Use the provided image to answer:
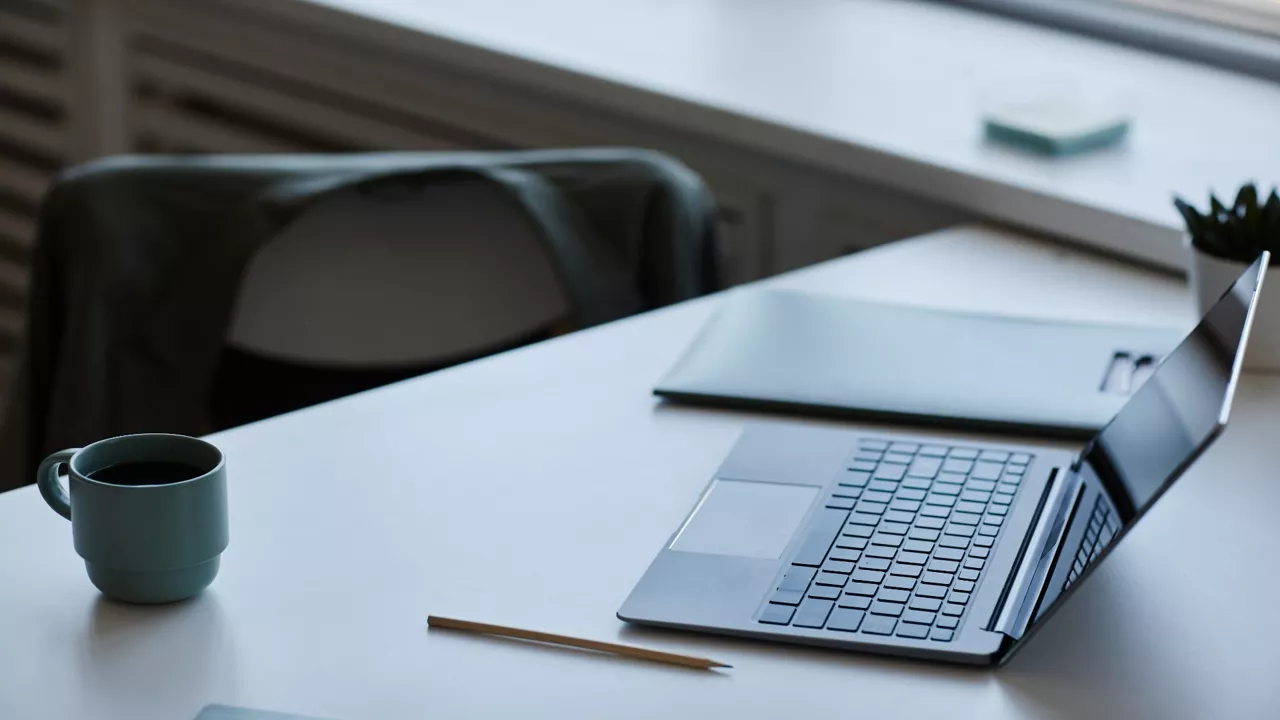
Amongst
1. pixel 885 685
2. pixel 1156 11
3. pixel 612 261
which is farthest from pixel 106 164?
pixel 1156 11

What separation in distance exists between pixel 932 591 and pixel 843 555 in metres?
0.06

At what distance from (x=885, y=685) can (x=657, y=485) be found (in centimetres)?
27

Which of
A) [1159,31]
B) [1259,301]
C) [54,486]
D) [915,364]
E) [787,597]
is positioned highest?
[1159,31]

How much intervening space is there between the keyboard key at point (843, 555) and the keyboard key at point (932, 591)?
1.9 inches

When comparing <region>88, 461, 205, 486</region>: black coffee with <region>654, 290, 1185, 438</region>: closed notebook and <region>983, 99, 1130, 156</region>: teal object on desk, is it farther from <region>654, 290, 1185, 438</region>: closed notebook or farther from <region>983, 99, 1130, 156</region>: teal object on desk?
<region>983, 99, 1130, 156</region>: teal object on desk

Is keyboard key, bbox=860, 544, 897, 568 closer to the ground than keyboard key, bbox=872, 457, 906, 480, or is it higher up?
closer to the ground

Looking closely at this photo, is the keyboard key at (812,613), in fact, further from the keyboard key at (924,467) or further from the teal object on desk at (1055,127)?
the teal object on desk at (1055,127)

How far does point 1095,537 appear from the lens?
0.93m

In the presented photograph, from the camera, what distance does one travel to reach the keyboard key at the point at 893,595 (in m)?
0.94

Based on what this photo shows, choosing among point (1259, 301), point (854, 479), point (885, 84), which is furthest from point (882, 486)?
point (885, 84)

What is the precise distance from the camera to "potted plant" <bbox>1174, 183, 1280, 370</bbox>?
1292 millimetres

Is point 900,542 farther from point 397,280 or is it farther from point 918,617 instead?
point 397,280

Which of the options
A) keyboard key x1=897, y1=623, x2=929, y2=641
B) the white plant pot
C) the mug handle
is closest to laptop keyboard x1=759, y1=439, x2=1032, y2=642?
keyboard key x1=897, y1=623, x2=929, y2=641

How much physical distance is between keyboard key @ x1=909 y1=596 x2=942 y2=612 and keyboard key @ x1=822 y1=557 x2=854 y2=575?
48 millimetres
